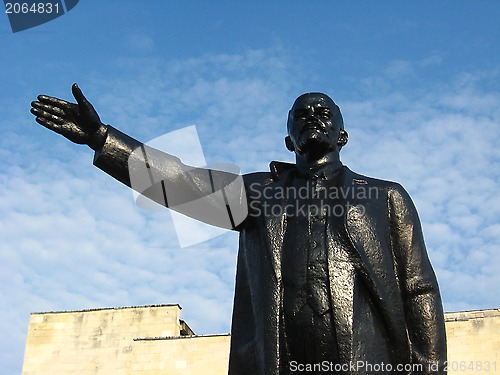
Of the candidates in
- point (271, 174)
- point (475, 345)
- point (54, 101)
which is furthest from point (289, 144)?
point (475, 345)

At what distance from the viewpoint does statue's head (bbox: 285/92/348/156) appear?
19.8ft

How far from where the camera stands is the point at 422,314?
5508 mm

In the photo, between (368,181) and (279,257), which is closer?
(279,257)

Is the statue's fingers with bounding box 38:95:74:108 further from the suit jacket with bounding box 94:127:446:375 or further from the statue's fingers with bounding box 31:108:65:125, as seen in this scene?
the suit jacket with bounding box 94:127:446:375

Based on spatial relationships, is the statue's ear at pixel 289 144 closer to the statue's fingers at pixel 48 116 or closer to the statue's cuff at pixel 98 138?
the statue's cuff at pixel 98 138

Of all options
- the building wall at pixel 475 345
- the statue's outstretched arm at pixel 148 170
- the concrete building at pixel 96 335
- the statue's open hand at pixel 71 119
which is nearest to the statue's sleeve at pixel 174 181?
the statue's outstretched arm at pixel 148 170

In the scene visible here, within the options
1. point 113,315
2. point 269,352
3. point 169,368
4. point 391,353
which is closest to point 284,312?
point 269,352

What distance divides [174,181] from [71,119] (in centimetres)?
93

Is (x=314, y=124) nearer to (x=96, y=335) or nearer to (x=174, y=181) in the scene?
(x=174, y=181)

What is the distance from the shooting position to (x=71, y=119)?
5.87 m

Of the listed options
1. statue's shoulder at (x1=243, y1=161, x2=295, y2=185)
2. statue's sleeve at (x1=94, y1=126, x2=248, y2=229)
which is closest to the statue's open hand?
statue's sleeve at (x1=94, y1=126, x2=248, y2=229)

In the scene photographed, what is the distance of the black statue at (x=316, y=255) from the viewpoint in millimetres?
5246

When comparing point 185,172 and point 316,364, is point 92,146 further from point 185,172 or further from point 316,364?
point 316,364

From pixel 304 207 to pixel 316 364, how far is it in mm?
1237
